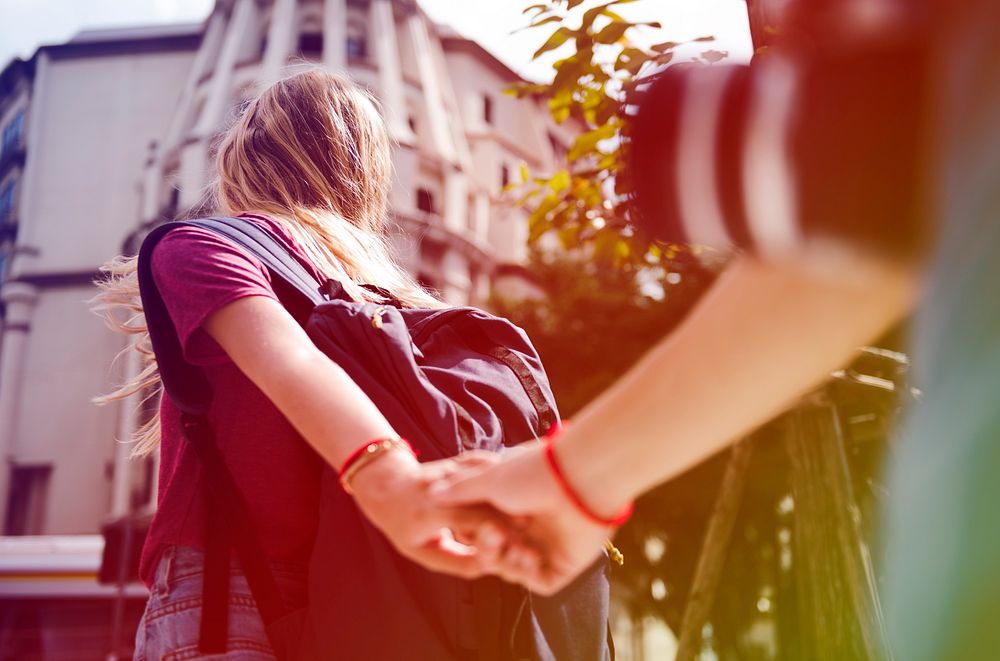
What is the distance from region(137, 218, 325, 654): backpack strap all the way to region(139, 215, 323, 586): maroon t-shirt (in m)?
0.02

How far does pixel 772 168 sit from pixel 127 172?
103 ft

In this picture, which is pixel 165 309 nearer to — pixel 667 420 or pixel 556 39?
pixel 667 420

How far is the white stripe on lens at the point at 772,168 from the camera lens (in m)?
1.08

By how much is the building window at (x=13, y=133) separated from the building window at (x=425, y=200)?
43.7 feet

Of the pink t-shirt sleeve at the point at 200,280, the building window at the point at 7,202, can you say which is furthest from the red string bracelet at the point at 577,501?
the building window at the point at 7,202

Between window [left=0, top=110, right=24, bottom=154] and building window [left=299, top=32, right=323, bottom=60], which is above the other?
building window [left=299, top=32, right=323, bottom=60]

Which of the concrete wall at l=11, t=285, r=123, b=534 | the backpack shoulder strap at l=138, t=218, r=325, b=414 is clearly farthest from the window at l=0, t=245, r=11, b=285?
the backpack shoulder strap at l=138, t=218, r=325, b=414

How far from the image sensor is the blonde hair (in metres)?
2.11

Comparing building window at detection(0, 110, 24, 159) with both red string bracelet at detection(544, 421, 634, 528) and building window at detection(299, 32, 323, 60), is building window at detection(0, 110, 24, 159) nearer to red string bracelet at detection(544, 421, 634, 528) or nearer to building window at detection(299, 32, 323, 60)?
building window at detection(299, 32, 323, 60)

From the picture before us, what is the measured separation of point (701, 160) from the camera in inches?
45.2

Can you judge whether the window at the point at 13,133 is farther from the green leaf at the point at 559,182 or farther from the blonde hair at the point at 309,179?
the blonde hair at the point at 309,179

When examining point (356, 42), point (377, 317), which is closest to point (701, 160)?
point (377, 317)

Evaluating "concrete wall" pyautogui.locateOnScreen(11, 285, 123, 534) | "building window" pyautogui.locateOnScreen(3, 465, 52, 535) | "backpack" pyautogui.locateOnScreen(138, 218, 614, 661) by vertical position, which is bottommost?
"building window" pyautogui.locateOnScreen(3, 465, 52, 535)

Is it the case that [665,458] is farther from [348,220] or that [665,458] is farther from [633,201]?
[348,220]
